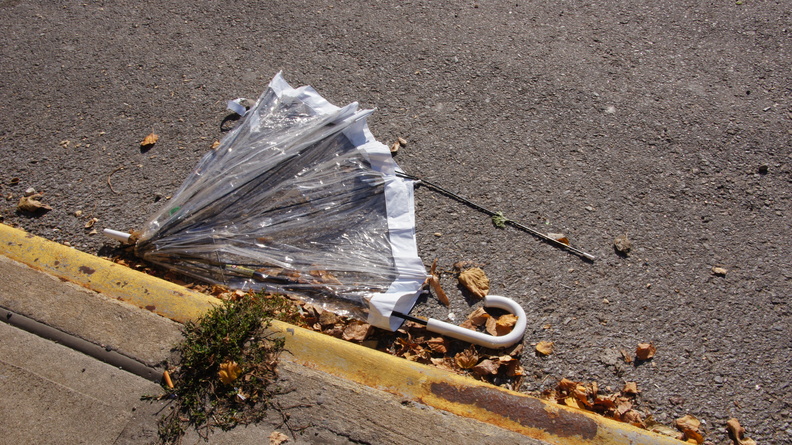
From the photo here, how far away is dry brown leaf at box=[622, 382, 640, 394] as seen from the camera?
2281mm

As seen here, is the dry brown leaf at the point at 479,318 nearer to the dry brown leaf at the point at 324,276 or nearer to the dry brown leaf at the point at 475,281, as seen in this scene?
the dry brown leaf at the point at 475,281

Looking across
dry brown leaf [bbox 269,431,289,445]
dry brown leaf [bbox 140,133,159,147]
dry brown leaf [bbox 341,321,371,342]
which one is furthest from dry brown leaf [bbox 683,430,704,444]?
dry brown leaf [bbox 140,133,159,147]

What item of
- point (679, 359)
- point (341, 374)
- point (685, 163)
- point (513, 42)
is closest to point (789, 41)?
point (685, 163)

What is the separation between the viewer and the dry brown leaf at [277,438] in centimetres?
202

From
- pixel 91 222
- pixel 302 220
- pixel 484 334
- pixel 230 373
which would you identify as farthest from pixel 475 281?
pixel 91 222

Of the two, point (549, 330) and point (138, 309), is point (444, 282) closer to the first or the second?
point (549, 330)

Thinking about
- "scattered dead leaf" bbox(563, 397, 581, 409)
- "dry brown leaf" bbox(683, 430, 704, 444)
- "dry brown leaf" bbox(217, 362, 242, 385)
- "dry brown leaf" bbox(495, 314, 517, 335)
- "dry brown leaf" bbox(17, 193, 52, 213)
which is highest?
"dry brown leaf" bbox(495, 314, 517, 335)

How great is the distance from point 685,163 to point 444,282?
1.65 meters

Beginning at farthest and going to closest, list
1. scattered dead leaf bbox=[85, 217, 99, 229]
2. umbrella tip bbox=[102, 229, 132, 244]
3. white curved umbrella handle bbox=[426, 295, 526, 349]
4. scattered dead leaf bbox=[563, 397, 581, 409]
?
1. scattered dead leaf bbox=[85, 217, 99, 229]
2. umbrella tip bbox=[102, 229, 132, 244]
3. white curved umbrella handle bbox=[426, 295, 526, 349]
4. scattered dead leaf bbox=[563, 397, 581, 409]

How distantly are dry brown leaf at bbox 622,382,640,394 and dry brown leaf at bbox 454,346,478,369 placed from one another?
25.3 inches

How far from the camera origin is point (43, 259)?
263 cm

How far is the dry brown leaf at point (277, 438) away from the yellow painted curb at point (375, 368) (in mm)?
304

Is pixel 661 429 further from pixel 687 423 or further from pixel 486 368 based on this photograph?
pixel 486 368

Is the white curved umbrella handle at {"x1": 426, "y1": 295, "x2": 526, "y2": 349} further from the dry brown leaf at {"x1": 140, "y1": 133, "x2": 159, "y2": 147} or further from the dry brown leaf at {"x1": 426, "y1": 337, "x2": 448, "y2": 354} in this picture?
the dry brown leaf at {"x1": 140, "y1": 133, "x2": 159, "y2": 147}
